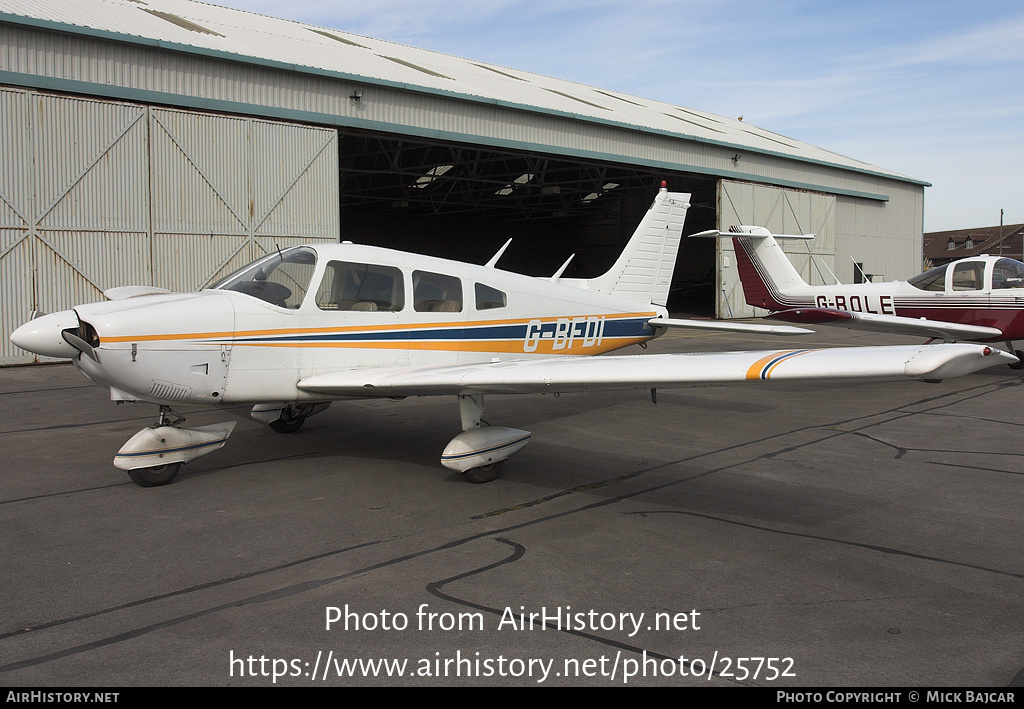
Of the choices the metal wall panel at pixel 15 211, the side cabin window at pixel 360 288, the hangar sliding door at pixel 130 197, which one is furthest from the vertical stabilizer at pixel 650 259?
the metal wall panel at pixel 15 211

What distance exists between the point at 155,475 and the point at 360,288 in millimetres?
2307

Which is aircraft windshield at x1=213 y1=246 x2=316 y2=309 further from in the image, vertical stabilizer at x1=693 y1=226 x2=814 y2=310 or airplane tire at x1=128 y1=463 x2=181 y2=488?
vertical stabilizer at x1=693 y1=226 x2=814 y2=310

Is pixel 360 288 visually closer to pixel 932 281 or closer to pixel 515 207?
pixel 932 281

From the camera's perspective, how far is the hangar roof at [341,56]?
1470 centimetres

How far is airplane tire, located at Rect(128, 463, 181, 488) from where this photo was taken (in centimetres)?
589

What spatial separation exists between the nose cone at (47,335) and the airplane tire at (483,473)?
3.17m

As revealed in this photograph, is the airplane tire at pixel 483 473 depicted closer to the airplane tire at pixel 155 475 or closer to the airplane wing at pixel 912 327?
the airplane tire at pixel 155 475

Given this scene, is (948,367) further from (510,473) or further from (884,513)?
(510,473)

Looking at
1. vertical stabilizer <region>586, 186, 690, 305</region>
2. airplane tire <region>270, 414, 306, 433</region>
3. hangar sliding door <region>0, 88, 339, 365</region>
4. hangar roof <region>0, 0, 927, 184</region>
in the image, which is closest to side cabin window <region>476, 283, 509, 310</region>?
airplane tire <region>270, 414, 306, 433</region>

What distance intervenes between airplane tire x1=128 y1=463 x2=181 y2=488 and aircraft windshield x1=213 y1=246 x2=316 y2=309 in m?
1.57

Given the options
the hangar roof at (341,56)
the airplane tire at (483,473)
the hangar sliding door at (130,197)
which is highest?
the hangar roof at (341,56)
